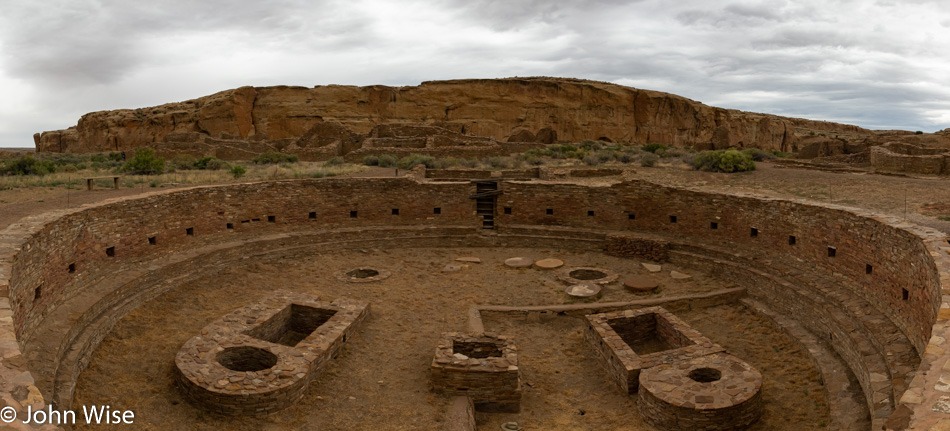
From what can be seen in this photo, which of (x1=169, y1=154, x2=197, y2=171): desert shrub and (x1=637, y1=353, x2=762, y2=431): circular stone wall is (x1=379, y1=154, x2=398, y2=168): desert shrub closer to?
(x1=169, y1=154, x2=197, y2=171): desert shrub

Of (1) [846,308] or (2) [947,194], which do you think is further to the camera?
(2) [947,194]

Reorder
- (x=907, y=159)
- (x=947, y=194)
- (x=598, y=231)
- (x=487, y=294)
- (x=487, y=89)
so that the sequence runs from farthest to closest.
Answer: (x=487, y=89) < (x=907, y=159) < (x=598, y=231) < (x=947, y=194) < (x=487, y=294)

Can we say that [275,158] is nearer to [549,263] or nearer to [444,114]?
[549,263]

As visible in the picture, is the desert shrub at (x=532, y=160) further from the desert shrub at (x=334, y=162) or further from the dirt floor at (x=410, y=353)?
the dirt floor at (x=410, y=353)

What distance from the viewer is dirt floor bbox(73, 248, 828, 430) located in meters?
7.56

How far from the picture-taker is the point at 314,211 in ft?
55.5

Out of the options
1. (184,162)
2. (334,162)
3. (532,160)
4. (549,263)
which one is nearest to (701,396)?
(549,263)

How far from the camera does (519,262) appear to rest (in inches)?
587

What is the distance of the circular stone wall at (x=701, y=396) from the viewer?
7.10m

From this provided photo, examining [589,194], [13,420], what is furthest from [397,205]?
[13,420]

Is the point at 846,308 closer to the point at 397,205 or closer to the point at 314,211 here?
the point at 397,205

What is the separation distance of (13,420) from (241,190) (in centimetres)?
1238

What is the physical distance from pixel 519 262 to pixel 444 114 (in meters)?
43.1

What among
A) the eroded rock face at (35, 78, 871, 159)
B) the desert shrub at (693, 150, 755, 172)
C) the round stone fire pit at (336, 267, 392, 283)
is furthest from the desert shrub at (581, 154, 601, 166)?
the eroded rock face at (35, 78, 871, 159)
